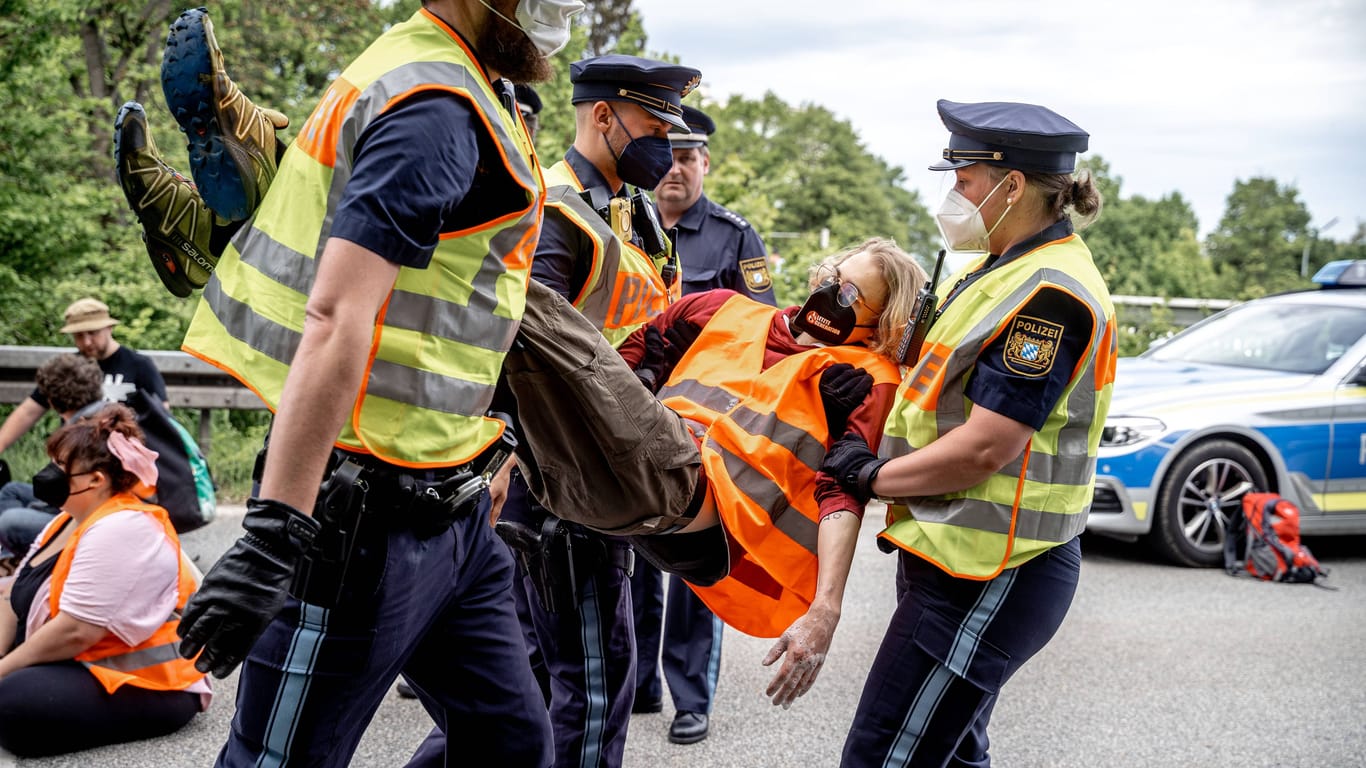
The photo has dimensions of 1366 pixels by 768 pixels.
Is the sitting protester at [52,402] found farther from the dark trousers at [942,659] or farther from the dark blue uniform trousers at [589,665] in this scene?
the dark trousers at [942,659]

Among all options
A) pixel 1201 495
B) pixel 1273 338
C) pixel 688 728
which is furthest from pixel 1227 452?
pixel 688 728

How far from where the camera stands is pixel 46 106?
31.3 feet

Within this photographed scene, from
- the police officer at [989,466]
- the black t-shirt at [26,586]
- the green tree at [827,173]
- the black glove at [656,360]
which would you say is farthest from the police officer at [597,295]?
the green tree at [827,173]

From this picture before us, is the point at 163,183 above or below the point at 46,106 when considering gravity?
below

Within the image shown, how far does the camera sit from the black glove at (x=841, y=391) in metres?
2.84

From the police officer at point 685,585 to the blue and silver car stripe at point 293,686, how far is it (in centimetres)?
199

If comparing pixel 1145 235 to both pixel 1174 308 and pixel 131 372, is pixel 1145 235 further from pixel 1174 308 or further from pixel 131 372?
pixel 131 372

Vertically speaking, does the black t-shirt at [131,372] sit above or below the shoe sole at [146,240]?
below

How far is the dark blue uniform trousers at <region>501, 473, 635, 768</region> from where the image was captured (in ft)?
10.3

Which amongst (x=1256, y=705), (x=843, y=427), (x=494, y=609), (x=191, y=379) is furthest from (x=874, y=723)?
(x=191, y=379)

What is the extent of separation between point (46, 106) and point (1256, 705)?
963 cm

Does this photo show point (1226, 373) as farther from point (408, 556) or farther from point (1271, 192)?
point (1271, 192)

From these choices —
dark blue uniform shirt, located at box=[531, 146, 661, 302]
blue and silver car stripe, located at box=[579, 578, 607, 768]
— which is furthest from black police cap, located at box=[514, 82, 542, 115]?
blue and silver car stripe, located at box=[579, 578, 607, 768]

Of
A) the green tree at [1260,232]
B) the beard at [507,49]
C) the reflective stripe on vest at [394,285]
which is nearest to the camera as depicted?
the reflective stripe on vest at [394,285]
